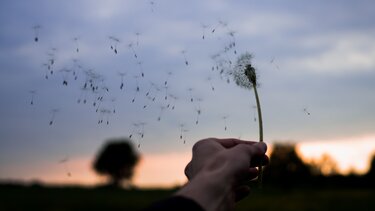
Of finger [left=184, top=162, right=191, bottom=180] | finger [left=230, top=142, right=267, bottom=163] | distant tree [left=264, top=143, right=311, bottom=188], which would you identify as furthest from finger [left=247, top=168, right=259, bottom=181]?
distant tree [left=264, top=143, right=311, bottom=188]

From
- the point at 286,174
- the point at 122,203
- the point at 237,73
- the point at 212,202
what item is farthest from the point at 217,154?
the point at 286,174

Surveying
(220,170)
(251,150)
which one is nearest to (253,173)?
(251,150)

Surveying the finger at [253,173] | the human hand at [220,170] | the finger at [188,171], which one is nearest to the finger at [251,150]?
the human hand at [220,170]

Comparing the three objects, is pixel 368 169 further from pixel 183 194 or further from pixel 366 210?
pixel 183 194

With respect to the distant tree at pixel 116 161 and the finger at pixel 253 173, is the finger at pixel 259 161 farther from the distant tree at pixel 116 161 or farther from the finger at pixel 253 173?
the distant tree at pixel 116 161

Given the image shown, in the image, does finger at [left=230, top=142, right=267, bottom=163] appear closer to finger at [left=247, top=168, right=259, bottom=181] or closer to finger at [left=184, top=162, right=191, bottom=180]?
finger at [left=247, top=168, right=259, bottom=181]

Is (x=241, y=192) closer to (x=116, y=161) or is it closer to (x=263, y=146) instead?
(x=263, y=146)
